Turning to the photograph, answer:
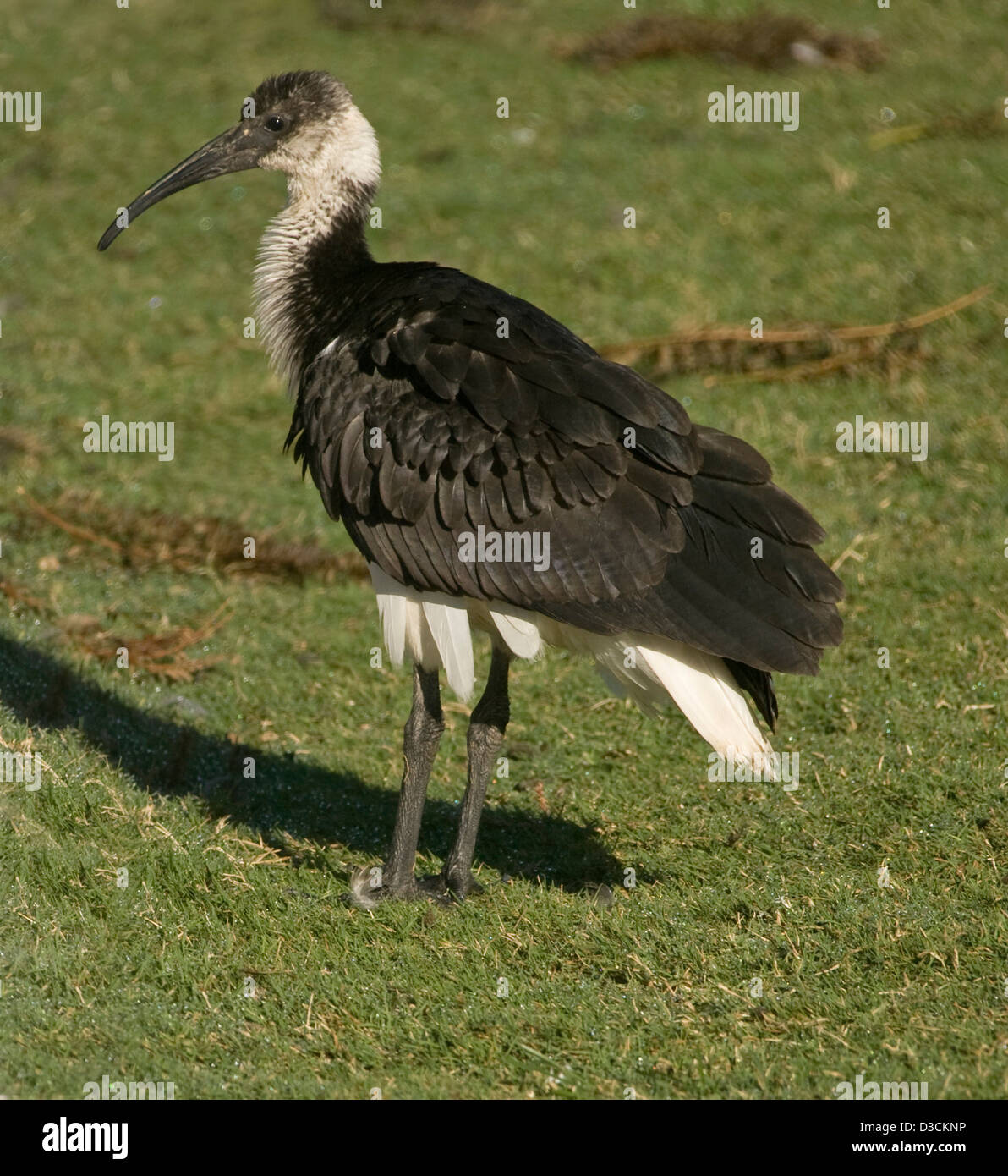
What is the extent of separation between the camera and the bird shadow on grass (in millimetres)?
6152

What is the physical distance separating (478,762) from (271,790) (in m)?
1.04

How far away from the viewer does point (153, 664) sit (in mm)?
7527

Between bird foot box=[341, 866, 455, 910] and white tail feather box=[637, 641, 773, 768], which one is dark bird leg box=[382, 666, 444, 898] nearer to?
bird foot box=[341, 866, 455, 910]

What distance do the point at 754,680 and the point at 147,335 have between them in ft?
23.0

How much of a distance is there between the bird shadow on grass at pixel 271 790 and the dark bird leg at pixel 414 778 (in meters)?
0.38

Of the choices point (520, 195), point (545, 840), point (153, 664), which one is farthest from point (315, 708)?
point (520, 195)

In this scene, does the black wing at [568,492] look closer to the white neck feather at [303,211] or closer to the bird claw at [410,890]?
the white neck feather at [303,211]

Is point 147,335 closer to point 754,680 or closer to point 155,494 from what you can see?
point 155,494

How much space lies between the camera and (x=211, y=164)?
687 centimetres

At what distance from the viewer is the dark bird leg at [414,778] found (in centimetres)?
579

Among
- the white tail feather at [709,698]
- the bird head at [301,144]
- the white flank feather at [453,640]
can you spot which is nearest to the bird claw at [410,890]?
the white flank feather at [453,640]

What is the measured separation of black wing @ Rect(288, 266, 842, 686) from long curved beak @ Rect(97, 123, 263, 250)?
5.06ft

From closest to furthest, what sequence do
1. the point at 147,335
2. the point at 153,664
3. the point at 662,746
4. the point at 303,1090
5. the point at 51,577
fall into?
the point at 303,1090
the point at 662,746
the point at 153,664
the point at 51,577
the point at 147,335

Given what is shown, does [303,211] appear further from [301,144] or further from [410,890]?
[410,890]
